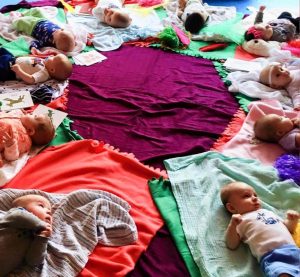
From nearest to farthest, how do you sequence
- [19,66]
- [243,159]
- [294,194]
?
[294,194] < [243,159] < [19,66]

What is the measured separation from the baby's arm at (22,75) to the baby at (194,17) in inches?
46.4

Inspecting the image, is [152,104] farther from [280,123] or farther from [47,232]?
[47,232]

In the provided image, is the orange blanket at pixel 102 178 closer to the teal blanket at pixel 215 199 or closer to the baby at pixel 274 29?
the teal blanket at pixel 215 199

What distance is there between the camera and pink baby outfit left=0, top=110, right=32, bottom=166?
1503 millimetres

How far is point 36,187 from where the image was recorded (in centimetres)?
141

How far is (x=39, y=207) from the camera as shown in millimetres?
1220

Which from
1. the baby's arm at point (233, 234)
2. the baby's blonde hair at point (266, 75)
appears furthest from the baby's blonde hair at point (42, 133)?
the baby's blonde hair at point (266, 75)

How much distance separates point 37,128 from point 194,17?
1.50 meters

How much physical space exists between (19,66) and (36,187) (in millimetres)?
881

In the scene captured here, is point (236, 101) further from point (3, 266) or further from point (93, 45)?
point (3, 266)

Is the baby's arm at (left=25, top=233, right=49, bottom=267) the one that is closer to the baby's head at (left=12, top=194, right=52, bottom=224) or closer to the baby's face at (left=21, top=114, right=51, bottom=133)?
the baby's head at (left=12, top=194, right=52, bottom=224)

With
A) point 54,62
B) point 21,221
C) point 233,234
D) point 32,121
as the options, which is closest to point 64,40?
point 54,62

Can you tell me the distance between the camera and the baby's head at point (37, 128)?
62.9 inches

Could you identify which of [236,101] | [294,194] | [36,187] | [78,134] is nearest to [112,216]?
[36,187]
